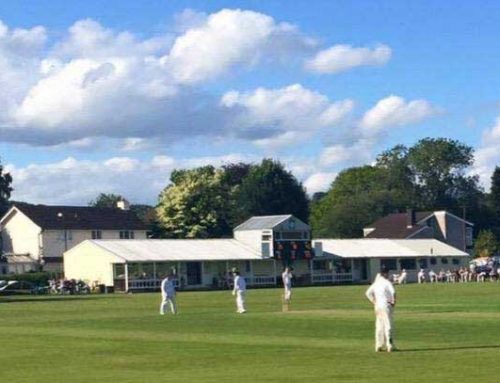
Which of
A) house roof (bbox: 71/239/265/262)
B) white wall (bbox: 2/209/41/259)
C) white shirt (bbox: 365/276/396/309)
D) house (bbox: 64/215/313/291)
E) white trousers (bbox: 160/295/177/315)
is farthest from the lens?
white wall (bbox: 2/209/41/259)

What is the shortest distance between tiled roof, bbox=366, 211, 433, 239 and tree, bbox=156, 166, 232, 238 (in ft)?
58.1

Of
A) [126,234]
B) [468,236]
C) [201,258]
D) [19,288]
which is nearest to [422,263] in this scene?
[201,258]

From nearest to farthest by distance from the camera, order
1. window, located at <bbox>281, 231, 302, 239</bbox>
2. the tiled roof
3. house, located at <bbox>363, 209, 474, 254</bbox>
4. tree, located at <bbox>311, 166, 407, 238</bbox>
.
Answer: window, located at <bbox>281, 231, 302, 239</bbox> → the tiled roof → house, located at <bbox>363, 209, 474, 254</bbox> → tree, located at <bbox>311, 166, 407, 238</bbox>

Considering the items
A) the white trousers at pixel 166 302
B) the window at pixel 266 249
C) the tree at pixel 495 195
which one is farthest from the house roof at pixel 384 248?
the white trousers at pixel 166 302

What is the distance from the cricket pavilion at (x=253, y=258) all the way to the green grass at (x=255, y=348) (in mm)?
51938

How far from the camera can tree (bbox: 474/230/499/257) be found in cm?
14188

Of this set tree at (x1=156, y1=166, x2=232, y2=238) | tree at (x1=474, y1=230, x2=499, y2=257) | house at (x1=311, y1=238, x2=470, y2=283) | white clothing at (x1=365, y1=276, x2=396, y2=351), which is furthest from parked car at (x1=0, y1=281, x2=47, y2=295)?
white clothing at (x1=365, y1=276, x2=396, y2=351)

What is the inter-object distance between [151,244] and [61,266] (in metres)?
17.5

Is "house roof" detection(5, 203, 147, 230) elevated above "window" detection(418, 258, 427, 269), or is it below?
A: above

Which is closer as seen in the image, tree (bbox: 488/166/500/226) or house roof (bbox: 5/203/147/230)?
house roof (bbox: 5/203/147/230)

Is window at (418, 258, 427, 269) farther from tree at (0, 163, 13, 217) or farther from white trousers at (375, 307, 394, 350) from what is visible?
white trousers at (375, 307, 394, 350)

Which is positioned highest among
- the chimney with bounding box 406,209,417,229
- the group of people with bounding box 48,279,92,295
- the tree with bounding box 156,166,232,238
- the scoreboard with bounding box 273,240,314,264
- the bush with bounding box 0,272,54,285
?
the tree with bounding box 156,166,232,238

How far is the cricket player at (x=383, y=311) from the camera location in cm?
2462

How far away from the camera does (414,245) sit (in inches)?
4776
